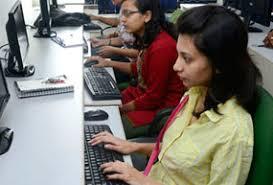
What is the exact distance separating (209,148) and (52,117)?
2.16ft

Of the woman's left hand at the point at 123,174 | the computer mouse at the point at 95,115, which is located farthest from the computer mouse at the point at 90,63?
the woman's left hand at the point at 123,174

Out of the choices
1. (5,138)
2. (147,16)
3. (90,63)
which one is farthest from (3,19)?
(5,138)

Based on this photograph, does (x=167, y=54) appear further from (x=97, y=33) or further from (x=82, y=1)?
(x=82, y=1)

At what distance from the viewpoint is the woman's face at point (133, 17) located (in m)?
2.04

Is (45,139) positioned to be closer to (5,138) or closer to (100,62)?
(5,138)

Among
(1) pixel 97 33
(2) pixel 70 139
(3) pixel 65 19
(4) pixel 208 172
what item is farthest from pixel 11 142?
(1) pixel 97 33

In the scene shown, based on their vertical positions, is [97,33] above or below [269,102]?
below

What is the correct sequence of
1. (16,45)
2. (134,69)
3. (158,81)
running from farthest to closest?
(134,69) → (158,81) → (16,45)

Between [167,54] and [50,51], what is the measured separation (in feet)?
2.56

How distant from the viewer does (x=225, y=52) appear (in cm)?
99

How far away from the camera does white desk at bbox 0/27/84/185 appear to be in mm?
1048

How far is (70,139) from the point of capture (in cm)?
124

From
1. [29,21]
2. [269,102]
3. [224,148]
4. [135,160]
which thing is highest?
[269,102]

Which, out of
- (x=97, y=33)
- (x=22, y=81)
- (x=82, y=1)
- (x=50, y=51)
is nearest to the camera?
(x=22, y=81)
